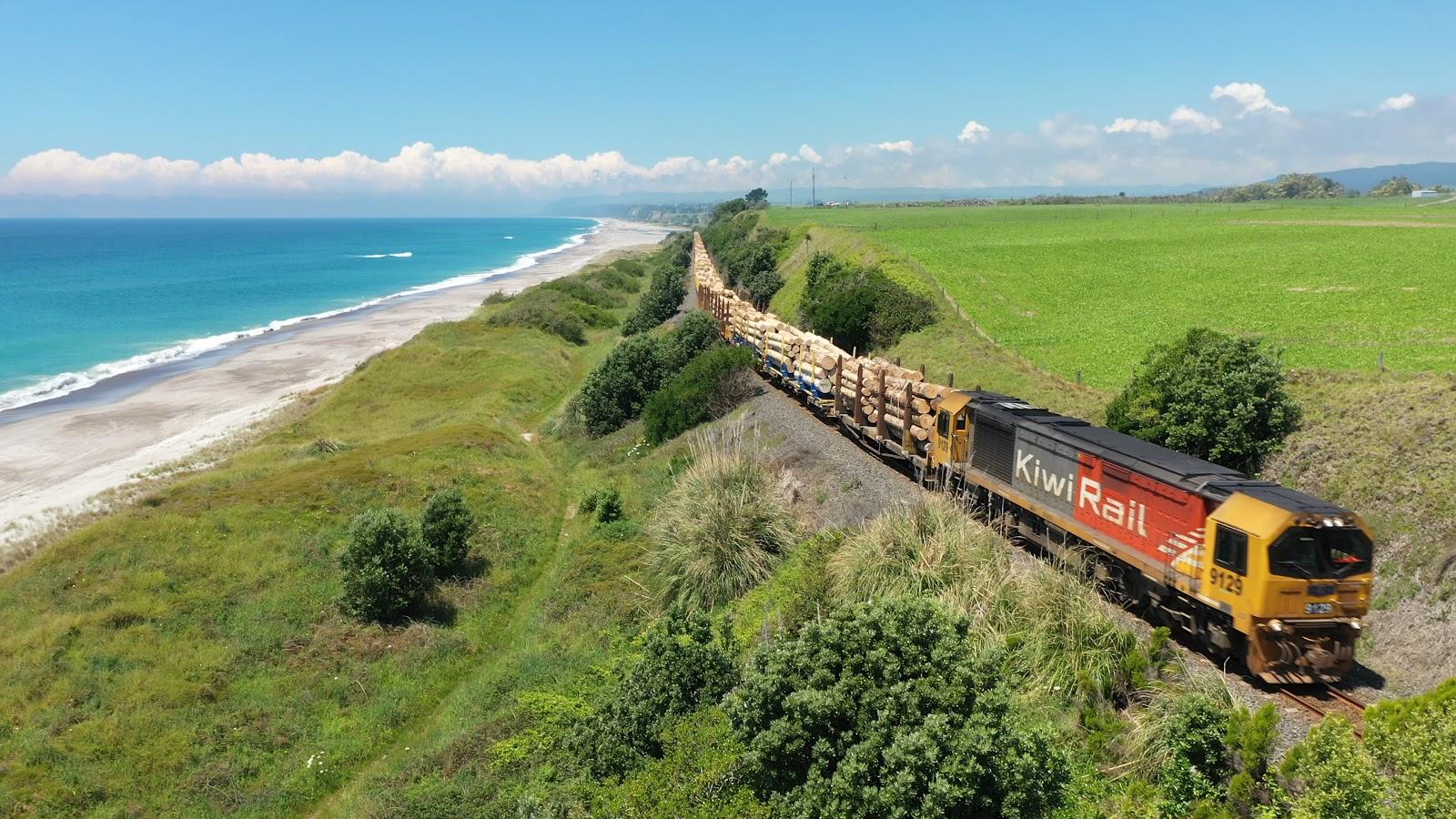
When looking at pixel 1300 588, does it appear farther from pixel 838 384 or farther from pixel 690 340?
pixel 690 340

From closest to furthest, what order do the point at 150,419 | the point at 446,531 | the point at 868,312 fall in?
the point at 446,531 < the point at 868,312 < the point at 150,419

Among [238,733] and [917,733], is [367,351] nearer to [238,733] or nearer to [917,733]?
[238,733]

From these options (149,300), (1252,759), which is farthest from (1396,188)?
(149,300)

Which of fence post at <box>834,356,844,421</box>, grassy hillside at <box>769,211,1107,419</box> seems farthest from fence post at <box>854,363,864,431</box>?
grassy hillside at <box>769,211,1107,419</box>

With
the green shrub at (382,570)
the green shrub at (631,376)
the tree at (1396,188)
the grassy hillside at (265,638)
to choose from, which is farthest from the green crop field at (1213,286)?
the tree at (1396,188)

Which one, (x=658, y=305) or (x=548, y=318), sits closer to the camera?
(x=658, y=305)

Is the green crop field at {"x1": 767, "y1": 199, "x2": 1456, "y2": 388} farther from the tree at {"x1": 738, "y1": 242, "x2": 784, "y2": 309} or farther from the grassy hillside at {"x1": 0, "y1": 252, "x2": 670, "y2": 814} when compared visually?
the grassy hillside at {"x1": 0, "y1": 252, "x2": 670, "y2": 814}

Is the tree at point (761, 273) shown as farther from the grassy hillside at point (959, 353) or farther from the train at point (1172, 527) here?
the train at point (1172, 527)
